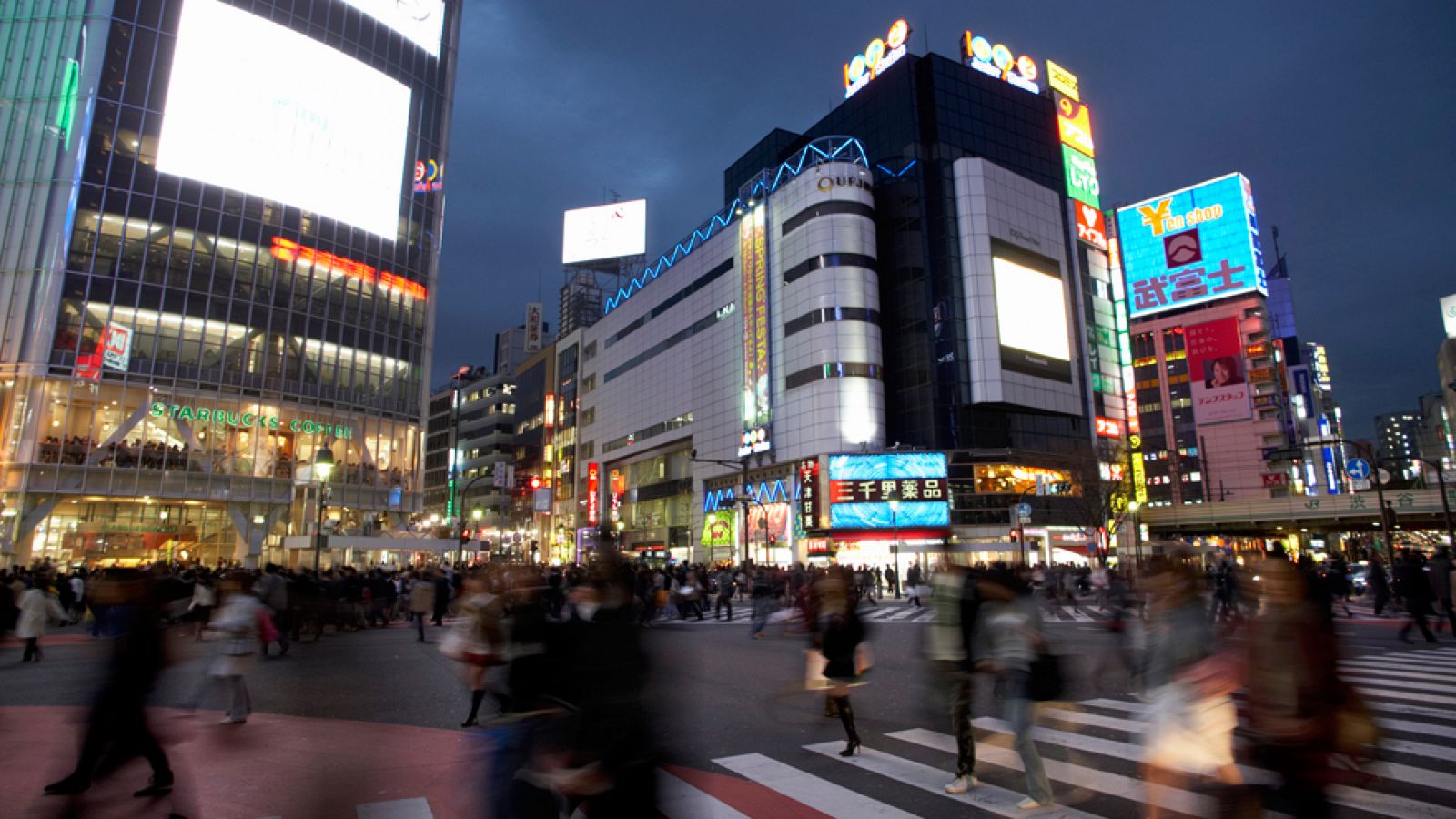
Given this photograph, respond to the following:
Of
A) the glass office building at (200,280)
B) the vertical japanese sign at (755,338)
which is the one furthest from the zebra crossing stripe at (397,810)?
the vertical japanese sign at (755,338)

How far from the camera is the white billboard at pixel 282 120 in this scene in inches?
1695

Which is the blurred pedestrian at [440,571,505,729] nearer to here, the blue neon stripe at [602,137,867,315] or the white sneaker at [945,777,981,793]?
the white sneaker at [945,777,981,793]

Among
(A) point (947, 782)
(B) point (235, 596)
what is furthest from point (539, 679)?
(B) point (235, 596)

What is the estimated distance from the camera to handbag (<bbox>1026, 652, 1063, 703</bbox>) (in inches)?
241

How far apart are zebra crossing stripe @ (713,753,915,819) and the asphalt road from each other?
0.03 m

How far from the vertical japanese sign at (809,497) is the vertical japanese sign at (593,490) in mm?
34271

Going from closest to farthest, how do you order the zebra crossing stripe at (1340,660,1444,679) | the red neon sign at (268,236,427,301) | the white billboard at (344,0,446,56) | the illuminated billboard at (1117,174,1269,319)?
the zebra crossing stripe at (1340,660,1444,679) < the red neon sign at (268,236,427,301) < the white billboard at (344,0,446,56) < the illuminated billboard at (1117,174,1269,319)

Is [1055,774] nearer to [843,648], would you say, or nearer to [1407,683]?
[843,648]

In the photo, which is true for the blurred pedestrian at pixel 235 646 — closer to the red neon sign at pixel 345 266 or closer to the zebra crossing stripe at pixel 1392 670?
the zebra crossing stripe at pixel 1392 670

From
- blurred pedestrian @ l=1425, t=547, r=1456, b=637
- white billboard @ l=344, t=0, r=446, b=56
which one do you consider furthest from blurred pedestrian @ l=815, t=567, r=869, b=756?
white billboard @ l=344, t=0, r=446, b=56

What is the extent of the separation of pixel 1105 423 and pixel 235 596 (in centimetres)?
6617

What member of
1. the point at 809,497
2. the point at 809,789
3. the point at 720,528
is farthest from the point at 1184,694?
the point at 720,528

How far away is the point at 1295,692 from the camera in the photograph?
13.8 ft

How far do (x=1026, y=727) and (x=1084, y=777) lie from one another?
4.67 ft
